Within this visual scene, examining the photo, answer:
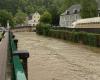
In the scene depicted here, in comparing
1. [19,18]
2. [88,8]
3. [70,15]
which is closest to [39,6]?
[19,18]

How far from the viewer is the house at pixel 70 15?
332 ft

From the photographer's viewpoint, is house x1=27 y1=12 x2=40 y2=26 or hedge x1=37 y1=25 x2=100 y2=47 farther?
house x1=27 y1=12 x2=40 y2=26

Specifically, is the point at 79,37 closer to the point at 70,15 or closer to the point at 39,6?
the point at 70,15

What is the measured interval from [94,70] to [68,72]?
1391 mm

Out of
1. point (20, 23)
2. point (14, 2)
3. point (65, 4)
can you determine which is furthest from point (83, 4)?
point (14, 2)

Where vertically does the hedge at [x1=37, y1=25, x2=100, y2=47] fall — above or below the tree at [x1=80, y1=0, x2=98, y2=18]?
below

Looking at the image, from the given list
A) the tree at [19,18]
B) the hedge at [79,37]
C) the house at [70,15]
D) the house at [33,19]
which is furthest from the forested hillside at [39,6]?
the hedge at [79,37]

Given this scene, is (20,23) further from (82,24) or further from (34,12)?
(82,24)

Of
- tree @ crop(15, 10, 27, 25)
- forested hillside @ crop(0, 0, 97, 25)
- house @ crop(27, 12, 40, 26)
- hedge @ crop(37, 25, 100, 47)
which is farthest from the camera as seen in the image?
house @ crop(27, 12, 40, 26)

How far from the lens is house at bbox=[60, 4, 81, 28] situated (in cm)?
10111

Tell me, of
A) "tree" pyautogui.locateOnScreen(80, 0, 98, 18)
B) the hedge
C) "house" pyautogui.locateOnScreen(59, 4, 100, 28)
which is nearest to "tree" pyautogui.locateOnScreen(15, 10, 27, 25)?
"house" pyautogui.locateOnScreen(59, 4, 100, 28)

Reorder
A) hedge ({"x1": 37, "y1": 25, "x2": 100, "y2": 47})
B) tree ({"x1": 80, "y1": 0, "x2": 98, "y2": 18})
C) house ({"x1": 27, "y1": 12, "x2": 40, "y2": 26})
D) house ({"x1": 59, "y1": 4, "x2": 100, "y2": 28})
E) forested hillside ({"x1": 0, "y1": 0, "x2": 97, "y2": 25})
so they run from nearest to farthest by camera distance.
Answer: hedge ({"x1": 37, "y1": 25, "x2": 100, "y2": 47})
tree ({"x1": 80, "y1": 0, "x2": 98, "y2": 18})
house ({"x1": 59, "y1": 4, "x2": 100, "y2": 28})
forested hillside ({"x1": 0, "y1": 0, "x2": 97, "y2": 25})
house ({"x1": 27, "y1": 12, "x2": 40, "y2": 26})

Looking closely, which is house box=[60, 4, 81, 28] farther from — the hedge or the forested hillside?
the hedge

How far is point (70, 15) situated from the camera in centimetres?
10569
